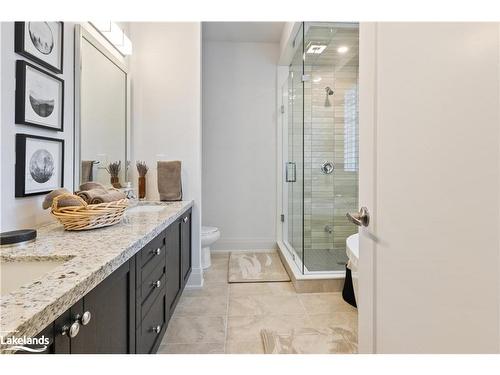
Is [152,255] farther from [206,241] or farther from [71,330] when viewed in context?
[206,241]

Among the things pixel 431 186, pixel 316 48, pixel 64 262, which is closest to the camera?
pixel 431 186

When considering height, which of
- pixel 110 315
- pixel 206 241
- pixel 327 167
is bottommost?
pixel 206 241

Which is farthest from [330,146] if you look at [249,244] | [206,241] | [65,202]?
[65,202]

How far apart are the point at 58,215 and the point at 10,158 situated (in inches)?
11.6

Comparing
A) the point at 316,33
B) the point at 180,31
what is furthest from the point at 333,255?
the point at 180,31

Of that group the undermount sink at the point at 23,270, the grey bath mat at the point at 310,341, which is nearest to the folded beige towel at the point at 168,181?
the grey bath mat at the point at 310,341

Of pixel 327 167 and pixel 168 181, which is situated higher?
pixel 327 167

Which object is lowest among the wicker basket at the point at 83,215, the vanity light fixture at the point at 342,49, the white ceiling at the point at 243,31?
the wicker basket at the point at 83,215

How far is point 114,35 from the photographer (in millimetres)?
2004

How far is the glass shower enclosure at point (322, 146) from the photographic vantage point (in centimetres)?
286

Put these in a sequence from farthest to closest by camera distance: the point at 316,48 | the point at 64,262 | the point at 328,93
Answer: the point at 328,93, the point at 316,48, the point at 64,262

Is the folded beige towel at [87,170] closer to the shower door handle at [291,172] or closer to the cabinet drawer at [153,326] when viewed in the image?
the cabinet drawer at [153,326]

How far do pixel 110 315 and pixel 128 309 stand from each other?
142mm

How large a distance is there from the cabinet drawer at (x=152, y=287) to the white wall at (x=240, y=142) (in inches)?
81.0
